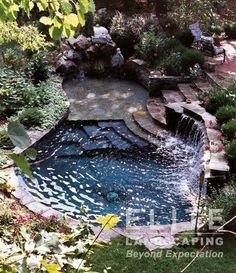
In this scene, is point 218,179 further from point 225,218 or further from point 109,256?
point 109,256

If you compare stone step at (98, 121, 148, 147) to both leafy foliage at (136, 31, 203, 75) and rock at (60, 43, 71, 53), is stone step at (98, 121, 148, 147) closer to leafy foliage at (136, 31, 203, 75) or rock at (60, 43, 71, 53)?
leafy foliage at (136, 31, 203, 75)

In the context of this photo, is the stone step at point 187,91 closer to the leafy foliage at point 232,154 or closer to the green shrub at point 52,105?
the green shrub at point 52,105

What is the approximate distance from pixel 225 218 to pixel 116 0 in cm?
1165

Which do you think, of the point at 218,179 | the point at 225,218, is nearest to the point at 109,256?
the point at 225,218

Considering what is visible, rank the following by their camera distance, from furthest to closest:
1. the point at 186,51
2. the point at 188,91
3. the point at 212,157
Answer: the point at 186,51 → the point at 188,91 → the point at 212,157

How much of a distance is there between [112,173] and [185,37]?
608 centimetres

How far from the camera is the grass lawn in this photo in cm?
471

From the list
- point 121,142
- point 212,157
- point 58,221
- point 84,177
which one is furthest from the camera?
point 121,142

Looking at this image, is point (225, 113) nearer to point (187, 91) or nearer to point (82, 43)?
point (187, 91)

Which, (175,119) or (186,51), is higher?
→ (186,51)

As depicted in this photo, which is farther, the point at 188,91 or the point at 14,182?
the point at 188,91

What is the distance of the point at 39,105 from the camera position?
29.7 ft

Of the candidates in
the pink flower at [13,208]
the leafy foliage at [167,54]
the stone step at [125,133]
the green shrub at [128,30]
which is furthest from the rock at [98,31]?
the pink flower at [13,208]

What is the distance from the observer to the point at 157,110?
9.68 m
